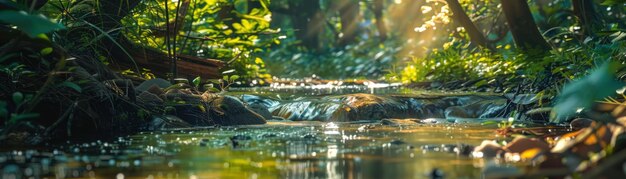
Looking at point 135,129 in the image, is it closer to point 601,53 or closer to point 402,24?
point 601,53

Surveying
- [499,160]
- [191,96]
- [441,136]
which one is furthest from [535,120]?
[499,160]

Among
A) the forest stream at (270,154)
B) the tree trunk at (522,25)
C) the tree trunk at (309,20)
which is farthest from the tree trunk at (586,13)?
the tree trunk at (309,20)

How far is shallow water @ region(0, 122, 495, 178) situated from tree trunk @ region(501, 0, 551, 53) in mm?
4667

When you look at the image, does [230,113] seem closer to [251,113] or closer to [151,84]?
[251,113]

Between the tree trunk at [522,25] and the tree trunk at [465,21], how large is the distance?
123 centimetres

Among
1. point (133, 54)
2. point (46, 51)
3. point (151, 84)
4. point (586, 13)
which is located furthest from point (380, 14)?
point (46, 51)

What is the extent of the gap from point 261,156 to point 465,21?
26.7ft

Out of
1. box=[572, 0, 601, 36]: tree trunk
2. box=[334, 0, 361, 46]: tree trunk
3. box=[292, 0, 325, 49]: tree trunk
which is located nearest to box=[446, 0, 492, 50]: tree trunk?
box=[572, 0, 601, 36]: tree trunk

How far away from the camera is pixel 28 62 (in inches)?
235

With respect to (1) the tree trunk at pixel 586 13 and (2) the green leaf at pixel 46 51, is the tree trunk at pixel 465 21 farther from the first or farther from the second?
(2) the green leaf at pixel 46 51

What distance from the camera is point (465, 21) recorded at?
12.2 meters

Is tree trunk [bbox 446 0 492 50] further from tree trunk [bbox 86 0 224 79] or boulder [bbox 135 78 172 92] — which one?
boulder [bbox 135 78 172 92]

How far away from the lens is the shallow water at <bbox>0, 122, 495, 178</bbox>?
3.75 m

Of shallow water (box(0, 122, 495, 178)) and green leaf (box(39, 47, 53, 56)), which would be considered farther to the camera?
green leaf (box(39, 47, 53, 56))
